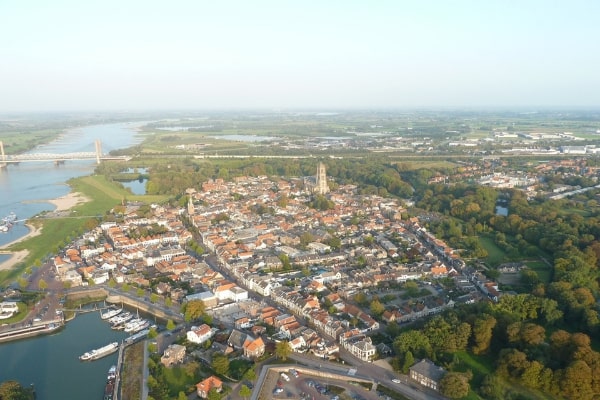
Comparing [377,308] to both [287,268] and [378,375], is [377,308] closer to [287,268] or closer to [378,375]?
[378,375]

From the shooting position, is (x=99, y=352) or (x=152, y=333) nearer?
(x=99, y=352)

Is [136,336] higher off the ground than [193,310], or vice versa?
[193,310]

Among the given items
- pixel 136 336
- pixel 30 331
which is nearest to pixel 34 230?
pixel 30 331

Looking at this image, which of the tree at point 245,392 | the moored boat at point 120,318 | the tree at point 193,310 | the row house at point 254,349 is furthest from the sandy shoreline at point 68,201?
the tree at point 245,392

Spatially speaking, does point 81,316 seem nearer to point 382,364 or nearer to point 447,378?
point 382,364

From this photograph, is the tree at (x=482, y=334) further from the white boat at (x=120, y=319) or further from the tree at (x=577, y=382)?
the white boat at (x=120, y=319)

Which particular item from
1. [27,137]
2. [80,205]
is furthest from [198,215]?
[27,137]

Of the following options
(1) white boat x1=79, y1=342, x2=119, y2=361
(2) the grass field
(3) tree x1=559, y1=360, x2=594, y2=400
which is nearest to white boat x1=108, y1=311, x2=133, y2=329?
(1) white boat x1=79, y1=342, x2=119, y2=361
